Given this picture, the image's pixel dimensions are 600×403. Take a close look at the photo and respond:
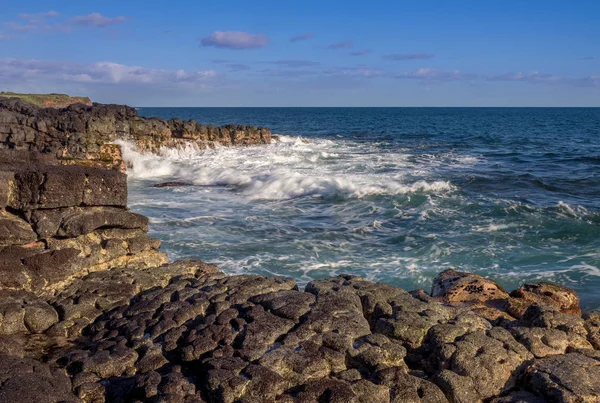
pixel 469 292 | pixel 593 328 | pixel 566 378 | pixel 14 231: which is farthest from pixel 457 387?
pixel 14 231

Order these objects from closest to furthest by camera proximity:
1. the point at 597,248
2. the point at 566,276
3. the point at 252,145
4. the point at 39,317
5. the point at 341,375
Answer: the point at 341,375, the point at 39,317, the point at 566,276, the point at 597,248, the point at 252,145

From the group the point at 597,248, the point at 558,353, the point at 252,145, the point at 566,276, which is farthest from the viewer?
the point at 252,145

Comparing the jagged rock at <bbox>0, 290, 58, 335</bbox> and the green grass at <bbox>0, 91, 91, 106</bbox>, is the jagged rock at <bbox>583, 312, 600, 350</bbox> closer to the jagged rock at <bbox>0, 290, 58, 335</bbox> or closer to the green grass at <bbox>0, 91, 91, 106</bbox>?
the jagged rock at <bbox>0, 290, 58, 335</bbox>

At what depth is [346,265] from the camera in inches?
585

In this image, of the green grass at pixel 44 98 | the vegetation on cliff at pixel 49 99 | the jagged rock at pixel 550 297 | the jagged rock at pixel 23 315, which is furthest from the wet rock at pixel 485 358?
the green grass at pixel 44 98

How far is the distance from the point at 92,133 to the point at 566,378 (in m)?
32.6

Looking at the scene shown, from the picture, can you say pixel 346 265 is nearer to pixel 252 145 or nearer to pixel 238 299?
pixel 238 299

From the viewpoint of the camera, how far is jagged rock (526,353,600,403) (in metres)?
6.14

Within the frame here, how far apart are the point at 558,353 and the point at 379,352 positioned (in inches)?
94.9

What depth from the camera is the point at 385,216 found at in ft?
69.1

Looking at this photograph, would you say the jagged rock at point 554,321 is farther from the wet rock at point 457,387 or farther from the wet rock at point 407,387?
the wet rock at point 407,387

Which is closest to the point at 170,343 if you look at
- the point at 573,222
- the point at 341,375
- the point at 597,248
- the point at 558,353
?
the point at 341,375

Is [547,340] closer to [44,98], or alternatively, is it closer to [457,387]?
[457,387]

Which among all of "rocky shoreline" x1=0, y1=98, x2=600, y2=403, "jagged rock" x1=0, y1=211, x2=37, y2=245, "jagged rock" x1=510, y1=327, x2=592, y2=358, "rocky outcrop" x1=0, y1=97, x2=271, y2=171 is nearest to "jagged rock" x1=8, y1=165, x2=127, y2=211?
"rocky shoreline" x1=0, y1=98, x2=600, y2=403
